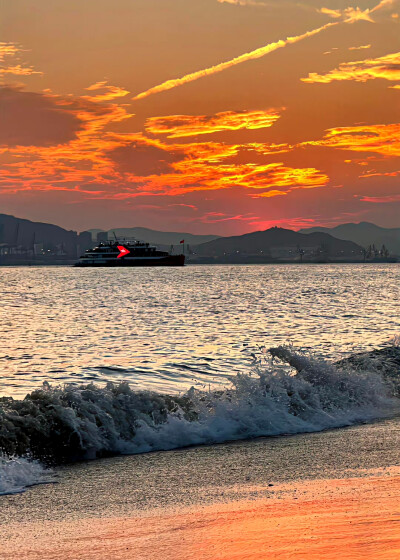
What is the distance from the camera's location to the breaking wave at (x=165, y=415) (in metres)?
11.0

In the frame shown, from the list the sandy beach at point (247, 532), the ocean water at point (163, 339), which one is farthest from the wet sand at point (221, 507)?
the ocean water at point (163, 339)

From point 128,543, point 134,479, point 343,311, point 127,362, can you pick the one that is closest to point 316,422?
point 134,479

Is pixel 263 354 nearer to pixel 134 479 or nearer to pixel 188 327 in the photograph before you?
pixel 188 327

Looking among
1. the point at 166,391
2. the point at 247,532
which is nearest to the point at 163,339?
the point at 166,391

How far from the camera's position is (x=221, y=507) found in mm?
7434

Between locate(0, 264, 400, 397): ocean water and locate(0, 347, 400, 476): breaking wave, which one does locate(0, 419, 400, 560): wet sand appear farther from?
locate(0, 264, 400, 397): ocean water

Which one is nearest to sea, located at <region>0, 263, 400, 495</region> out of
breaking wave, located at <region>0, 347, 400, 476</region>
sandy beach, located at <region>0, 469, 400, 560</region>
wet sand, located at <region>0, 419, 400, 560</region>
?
breaking wave, located at <region>0, 347, 400, 476</region>

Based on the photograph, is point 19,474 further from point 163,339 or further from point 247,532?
point 163,339

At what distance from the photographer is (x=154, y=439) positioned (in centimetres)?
1162

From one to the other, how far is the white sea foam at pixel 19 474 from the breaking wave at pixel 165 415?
0.06 ft

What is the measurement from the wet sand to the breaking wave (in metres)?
0.65

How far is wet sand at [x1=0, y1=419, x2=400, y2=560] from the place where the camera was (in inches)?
231

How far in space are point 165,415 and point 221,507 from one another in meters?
5.29

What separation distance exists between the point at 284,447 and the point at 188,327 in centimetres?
2659
